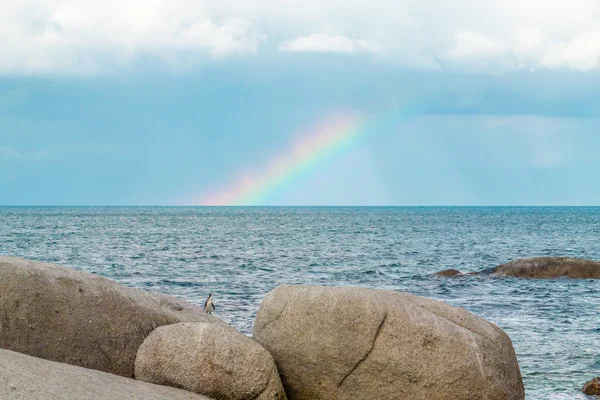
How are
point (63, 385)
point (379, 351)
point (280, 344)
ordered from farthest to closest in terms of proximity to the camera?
point (280, 344)
point (379, 351)
point (63, 385)

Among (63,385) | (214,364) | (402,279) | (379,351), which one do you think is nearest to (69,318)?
(214,364)

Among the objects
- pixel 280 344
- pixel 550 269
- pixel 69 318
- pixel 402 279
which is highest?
pixel 69 318

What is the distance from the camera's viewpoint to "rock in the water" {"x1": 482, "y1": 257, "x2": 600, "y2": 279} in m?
35.4

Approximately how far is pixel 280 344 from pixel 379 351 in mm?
1494

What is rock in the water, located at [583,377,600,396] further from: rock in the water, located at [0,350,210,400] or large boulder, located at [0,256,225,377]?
large boulder, located at [0,256,225,377]

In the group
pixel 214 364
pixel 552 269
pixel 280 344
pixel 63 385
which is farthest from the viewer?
pixel 552 269

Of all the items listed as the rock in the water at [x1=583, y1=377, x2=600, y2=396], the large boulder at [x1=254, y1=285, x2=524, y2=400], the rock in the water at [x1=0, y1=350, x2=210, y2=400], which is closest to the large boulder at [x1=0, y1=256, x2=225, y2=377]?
the rock in the water at [x1=0, y1=350, x2=210, y2=400]

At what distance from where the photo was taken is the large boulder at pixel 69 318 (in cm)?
1078

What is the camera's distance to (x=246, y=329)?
1955cm

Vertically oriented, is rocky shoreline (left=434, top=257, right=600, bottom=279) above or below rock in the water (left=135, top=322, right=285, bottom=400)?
below

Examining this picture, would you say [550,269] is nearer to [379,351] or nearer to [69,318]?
[379,351]

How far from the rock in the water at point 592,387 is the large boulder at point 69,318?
28.5 feet

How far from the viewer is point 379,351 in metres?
10.5

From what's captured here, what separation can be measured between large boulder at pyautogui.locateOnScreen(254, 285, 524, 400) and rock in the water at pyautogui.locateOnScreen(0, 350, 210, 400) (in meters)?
1.76
